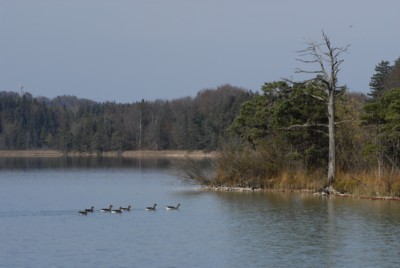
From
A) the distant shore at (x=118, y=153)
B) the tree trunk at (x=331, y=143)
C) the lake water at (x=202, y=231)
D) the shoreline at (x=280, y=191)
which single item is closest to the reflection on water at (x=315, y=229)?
the lake water at (x=202, y=231)

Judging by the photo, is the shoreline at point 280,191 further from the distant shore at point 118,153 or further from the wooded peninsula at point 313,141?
the distant shore at point 118,153

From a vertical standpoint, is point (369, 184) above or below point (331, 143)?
below

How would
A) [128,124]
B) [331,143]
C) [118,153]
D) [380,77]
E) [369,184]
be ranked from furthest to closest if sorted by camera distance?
[128,124] < [118,153] < [380,77] < [331,143] < [369,184]

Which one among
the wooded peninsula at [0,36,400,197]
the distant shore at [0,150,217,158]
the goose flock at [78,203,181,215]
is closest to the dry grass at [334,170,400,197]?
the wooded peninsula at [0,36,400,197]

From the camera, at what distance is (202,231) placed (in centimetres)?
2683

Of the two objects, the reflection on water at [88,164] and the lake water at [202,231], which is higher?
the reflection on water at [88,164]

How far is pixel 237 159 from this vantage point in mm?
41625

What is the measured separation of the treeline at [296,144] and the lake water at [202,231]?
223 centimetres

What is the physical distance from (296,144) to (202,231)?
16.0 meters

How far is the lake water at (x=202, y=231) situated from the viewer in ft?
69.8

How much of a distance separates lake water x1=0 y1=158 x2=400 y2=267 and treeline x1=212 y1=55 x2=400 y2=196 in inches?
87.9

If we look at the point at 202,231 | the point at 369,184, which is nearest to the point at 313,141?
the point at 369,184

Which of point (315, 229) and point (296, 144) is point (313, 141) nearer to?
point (296, 144)

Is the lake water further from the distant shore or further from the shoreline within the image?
the distant shore
